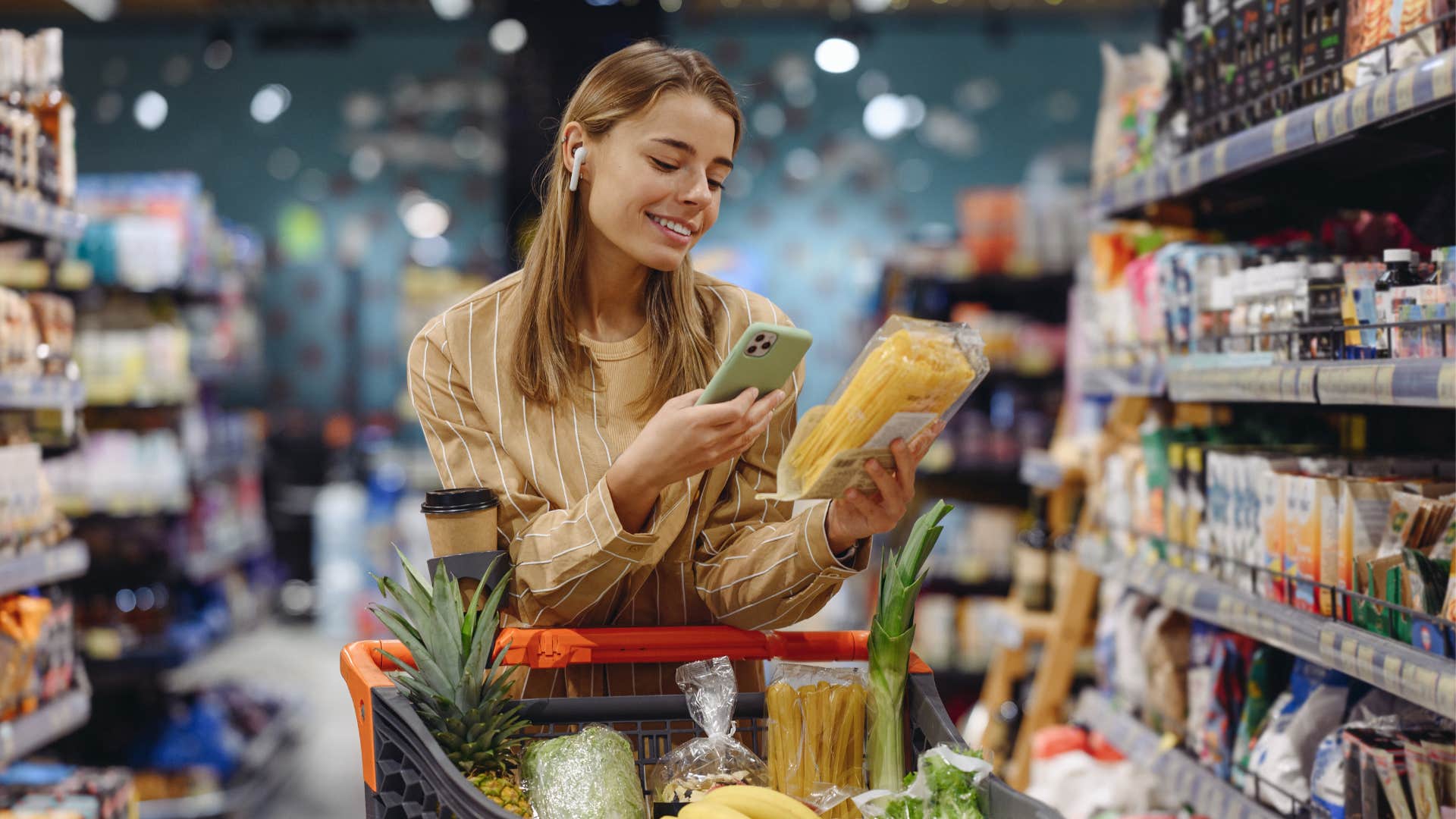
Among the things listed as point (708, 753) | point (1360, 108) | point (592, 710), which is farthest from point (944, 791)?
point (1360, 108)

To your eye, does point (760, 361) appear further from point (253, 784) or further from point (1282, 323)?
point (253, 784)

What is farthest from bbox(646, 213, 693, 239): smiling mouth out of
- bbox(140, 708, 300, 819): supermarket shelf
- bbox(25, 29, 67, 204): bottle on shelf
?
bbox(140, 708, 300, 819): supermarket shelf

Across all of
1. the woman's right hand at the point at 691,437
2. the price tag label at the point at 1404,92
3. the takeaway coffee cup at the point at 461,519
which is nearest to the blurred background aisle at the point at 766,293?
the price tag label at the point at 1404,92

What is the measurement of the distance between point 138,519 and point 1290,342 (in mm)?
4554

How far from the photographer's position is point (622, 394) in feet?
5.93

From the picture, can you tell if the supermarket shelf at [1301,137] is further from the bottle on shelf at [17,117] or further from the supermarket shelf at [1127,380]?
the bottle on shelf at [17,117]

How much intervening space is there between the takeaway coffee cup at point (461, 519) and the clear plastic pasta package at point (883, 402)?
40 cm

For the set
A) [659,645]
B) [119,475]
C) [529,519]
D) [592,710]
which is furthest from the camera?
[119,475]

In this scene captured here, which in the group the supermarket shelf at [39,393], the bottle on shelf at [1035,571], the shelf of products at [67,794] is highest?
the supermarket shelf at [39,393]

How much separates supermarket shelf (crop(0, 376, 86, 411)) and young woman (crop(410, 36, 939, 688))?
182cm

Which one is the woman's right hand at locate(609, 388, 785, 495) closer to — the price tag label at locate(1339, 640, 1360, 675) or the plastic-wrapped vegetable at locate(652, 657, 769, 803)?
the plastic-wrapped vegetable at locate(652, 657, 769, 803)

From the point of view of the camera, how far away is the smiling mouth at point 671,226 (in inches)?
65.8

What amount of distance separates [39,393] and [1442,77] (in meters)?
3.13

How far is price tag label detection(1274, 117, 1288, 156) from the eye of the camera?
2.24m
